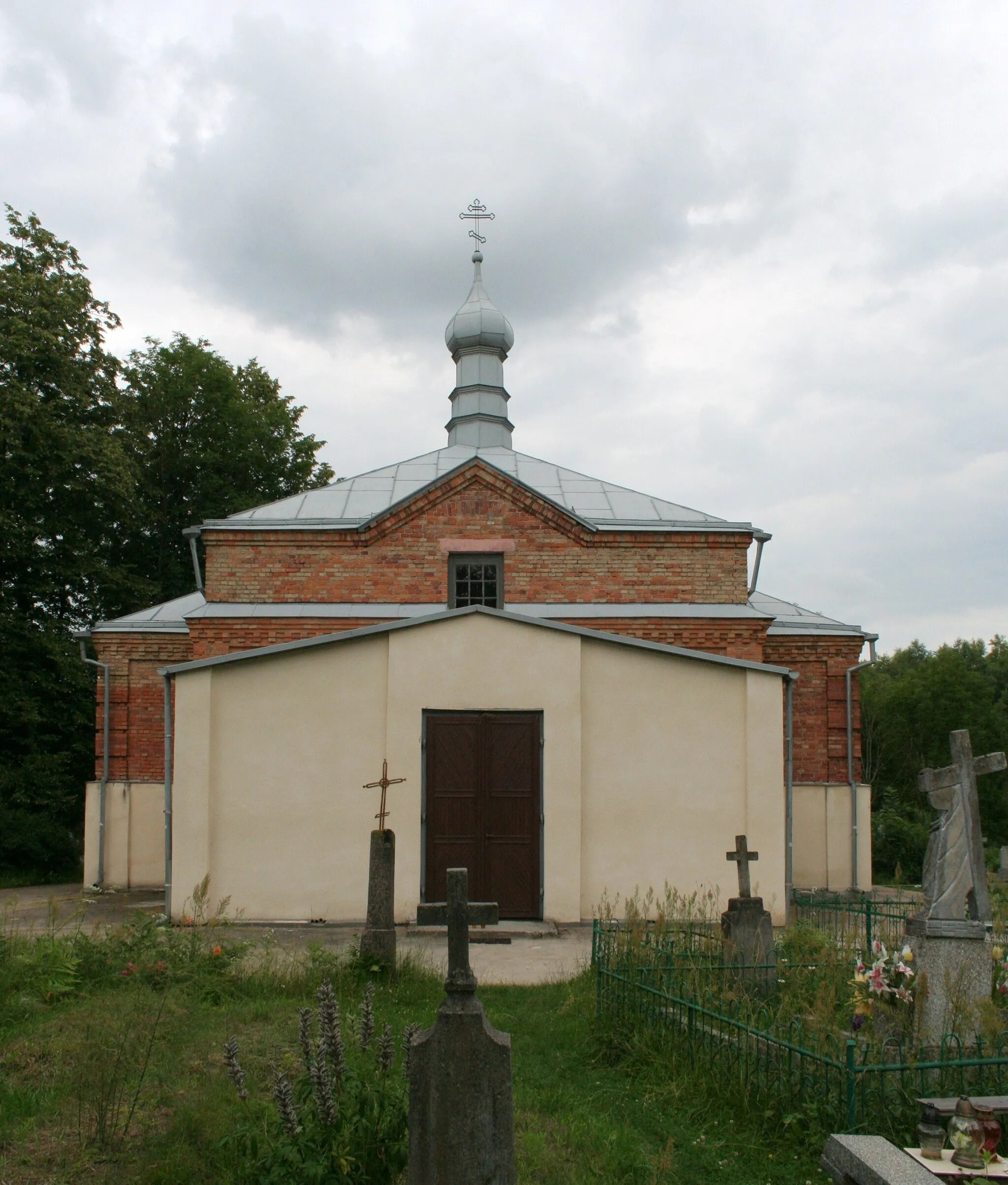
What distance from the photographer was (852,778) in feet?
58.3

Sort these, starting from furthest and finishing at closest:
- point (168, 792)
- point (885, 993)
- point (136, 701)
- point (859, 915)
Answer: point (136, 701), point (168, 792), point (859, 915), point (885, 993)

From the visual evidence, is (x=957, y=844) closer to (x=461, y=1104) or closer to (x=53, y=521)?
(x=461, y=1104)

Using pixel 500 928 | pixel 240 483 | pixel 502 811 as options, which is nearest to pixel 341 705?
pixel 502 811

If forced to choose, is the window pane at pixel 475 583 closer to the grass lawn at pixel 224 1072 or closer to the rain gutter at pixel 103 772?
the rain gutter at pixel 103 772

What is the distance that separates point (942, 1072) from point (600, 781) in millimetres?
7320

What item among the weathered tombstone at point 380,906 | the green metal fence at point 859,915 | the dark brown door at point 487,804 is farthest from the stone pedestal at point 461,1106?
the dark brown door at point 487,804

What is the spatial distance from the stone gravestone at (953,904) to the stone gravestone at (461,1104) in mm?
3029

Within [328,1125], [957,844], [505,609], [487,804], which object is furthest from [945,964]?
[505,609]

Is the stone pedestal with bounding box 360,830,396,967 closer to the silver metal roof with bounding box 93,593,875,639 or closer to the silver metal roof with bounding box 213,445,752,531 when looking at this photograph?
the silver metal roof with bounding box 93,593,875,639

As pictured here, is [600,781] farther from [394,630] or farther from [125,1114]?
[125,1114]

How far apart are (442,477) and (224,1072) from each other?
39.6 feet

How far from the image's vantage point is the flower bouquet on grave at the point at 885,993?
19.2ft

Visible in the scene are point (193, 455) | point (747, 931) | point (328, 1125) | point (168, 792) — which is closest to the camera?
point (328, 1125)

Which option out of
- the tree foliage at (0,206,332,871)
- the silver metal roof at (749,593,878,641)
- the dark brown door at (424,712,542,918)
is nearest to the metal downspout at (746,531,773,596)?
the silver metal roof at (749,593,878,641)
